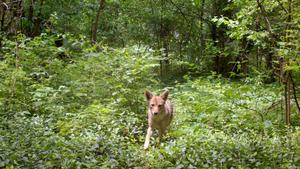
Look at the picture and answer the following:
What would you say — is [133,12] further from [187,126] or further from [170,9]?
[187,126]

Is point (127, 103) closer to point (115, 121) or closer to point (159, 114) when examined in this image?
point (159, 114)

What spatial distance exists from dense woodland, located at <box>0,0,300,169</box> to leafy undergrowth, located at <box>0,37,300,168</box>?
27 millimetres

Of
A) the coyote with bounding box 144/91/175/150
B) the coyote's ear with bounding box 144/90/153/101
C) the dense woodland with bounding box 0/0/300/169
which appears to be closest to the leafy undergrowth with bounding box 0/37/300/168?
the dense woodland with bounding box 0/0/300/169

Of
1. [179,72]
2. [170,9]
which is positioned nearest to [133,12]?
[170,9]

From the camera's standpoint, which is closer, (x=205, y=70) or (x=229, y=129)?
(x=229, y=129)

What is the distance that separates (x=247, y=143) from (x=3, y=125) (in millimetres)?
4992

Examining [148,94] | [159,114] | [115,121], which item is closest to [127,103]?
[148,94]

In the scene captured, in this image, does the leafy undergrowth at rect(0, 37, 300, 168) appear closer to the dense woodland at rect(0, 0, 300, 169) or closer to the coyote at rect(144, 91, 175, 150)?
the dense woodland at rect(0, 0, 300, 169)

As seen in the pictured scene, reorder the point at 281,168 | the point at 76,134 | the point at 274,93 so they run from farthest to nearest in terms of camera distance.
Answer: the point at 274,93 → the point at 76,134 → the point at 281,168

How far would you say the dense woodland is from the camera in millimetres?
6574

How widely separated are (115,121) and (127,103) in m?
2.27

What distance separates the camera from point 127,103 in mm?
11383

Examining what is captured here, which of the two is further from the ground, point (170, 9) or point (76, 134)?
point (170, 9)

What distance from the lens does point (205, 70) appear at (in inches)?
909
